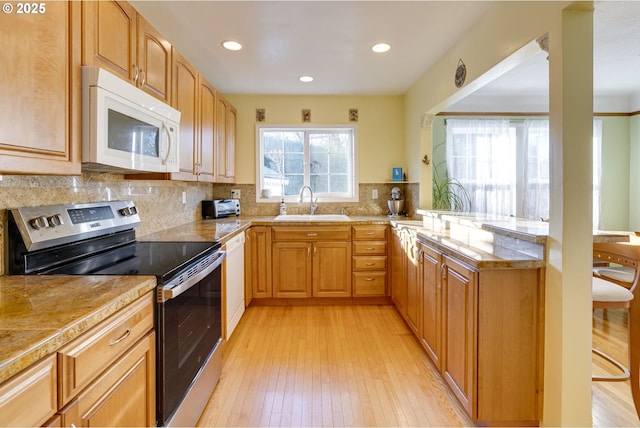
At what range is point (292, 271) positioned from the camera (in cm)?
332

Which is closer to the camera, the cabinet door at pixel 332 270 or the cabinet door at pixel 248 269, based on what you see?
the cabinet door at pixel 248 269

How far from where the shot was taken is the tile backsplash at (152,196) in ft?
4.52

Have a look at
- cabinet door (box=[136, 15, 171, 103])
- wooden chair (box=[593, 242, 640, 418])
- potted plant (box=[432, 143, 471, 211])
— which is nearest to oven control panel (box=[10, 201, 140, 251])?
cabinet door (box=[136, 15, 171, 103])

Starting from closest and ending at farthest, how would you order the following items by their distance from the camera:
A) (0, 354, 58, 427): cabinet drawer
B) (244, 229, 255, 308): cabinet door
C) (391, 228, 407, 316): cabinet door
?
(0, 354, 58, 427): cabinet drawer
(391, 228, 407, 316): cabinet door
(244, 229, 255, 308): cabinet door

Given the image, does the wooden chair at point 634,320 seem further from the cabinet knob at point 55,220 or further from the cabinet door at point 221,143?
the cabinet door at point 221,143

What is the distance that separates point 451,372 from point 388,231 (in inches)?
65.5

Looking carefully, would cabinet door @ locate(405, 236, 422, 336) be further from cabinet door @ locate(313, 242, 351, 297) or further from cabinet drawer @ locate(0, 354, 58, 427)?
cabinet drawer @ locate(0, 354, 58, 427)

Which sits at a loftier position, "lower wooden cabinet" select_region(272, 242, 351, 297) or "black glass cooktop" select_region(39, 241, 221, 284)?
"black glass cooktop" select_region(39, 241, 221, 284)

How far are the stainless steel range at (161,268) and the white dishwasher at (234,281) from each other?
18.0 inches

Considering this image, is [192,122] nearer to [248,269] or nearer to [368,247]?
[248,269]

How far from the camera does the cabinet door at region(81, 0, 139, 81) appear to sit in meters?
1.28

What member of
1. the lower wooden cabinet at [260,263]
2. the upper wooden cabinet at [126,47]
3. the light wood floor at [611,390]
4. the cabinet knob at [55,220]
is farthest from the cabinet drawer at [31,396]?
the lower wooden cabinet at [260,263]

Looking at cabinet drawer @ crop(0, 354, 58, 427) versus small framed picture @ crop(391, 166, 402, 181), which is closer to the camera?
cabinet drawer @ crop(0, 354, 58, 427)

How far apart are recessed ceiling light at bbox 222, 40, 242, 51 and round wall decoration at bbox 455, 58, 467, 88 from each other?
5.56 feet
